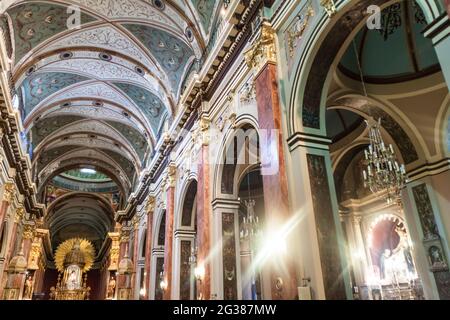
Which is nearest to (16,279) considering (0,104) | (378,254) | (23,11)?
(0,104)

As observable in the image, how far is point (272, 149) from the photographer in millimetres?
5562

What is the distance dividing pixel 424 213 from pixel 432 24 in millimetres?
5041

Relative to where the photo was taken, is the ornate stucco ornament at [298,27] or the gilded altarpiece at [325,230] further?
the ornate stucco ornament at [298,27]

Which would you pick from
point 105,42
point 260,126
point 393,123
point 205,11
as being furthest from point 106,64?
point 393,123

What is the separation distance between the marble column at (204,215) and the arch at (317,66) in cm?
345

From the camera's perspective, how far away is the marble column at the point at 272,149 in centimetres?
500

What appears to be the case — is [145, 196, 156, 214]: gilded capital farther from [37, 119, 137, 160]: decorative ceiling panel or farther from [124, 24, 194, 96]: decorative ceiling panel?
[124, 24, 194, 96]: decorative ceiling panel

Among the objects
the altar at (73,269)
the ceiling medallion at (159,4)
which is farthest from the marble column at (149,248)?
the altar at (73,269)

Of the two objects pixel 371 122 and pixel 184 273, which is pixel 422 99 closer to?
pixel 371 122

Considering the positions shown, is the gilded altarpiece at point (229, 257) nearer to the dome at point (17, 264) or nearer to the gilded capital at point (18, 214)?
the gilded capital at point (18, 214)

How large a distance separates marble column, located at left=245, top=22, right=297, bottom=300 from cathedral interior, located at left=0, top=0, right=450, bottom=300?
0.10 feet

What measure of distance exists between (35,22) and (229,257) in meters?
8.30

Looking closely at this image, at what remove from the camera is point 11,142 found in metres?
11.3

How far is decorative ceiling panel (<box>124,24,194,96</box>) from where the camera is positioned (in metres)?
10.8
